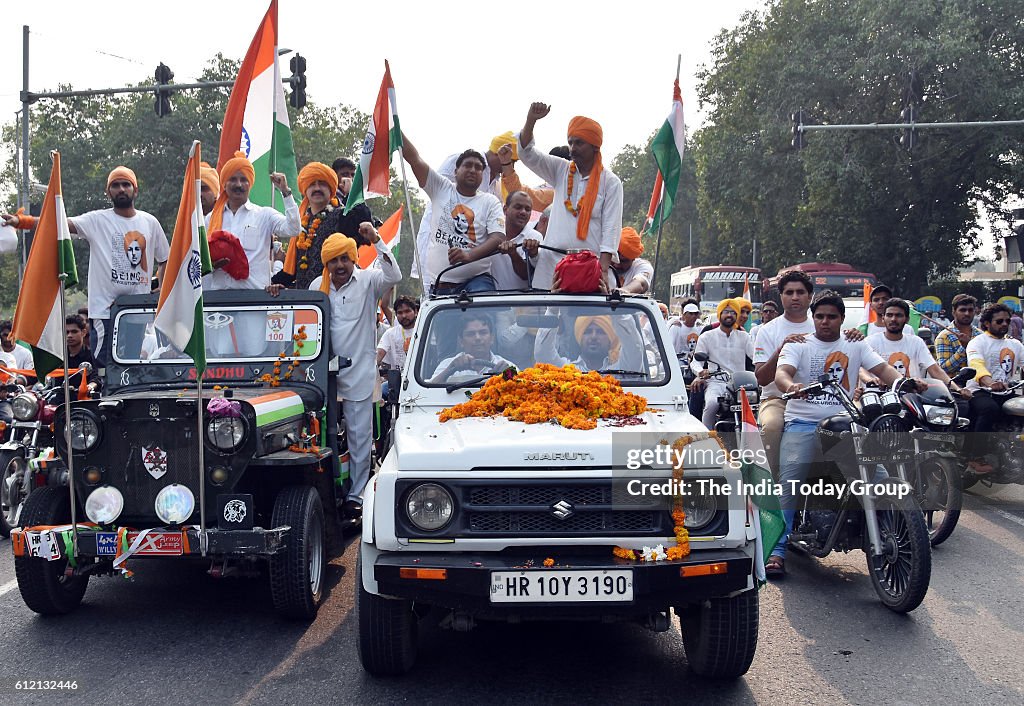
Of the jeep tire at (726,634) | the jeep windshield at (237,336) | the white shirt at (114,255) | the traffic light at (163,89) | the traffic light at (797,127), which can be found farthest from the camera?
the traffic light at (797,127)

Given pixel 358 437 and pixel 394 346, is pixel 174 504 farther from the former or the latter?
pixel 394 346

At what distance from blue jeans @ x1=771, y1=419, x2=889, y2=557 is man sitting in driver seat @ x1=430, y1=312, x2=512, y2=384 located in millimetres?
2132

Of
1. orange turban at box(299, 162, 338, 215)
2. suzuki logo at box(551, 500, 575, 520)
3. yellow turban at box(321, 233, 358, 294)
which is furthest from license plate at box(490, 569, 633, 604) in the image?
orange turban at box(299, 162, 338, 215)

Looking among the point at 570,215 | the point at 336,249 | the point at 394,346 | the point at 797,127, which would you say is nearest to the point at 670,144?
the point at 570,215

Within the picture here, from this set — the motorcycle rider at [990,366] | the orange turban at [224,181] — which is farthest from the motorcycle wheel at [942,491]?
the orange turban at [224,181]

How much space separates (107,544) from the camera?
5363 millimetres

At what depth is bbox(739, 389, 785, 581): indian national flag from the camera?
4543 mm

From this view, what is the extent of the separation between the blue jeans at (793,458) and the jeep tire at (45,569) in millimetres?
4245

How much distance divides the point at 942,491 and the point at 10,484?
23.8ft

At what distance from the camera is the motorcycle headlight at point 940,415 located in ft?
21.9

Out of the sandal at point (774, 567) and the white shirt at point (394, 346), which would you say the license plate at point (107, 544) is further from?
the white shirt at point (394, 346)

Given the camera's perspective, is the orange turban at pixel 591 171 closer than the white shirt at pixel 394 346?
Yes

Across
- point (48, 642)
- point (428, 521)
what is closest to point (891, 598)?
point (428, 521)

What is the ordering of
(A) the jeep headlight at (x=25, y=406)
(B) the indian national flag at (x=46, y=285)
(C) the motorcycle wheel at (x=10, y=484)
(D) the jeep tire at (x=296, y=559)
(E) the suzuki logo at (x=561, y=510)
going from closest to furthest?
1. (E) the suzuki logo at (x=561, y=510)
2. (D) the jeep tire at (x=296, y=559)
3. (B) the indian national flag at (x=46, y=285)
4. (A) the jeep headlight at (x=25, y=406)
5. (C) the motorcycle wheel at (x=10, y=484)
